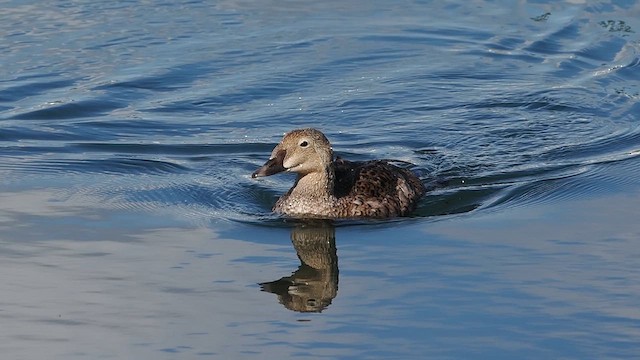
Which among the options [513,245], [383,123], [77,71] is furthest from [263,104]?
[513,245]

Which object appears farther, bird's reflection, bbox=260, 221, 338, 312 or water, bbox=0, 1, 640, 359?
bird's reflection, bbox=260, 221, 338, 312

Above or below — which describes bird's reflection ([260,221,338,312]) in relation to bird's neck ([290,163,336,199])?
below

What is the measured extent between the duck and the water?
0.24 metres

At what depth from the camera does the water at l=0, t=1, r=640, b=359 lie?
9344 mm

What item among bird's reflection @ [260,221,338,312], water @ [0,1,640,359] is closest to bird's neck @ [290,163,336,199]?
bird's reflection @ [260,221,338,312]

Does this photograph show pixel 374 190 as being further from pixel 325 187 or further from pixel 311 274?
pixel 311 274

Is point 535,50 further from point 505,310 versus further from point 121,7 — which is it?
point 505,310

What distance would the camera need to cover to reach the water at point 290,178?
9344 millimetres

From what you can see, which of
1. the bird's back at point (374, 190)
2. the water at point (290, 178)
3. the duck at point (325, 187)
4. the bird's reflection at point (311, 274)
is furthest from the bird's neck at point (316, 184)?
the water at point (290, 178)

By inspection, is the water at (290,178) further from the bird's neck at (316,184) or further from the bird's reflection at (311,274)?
the bird's neck at (316,184)

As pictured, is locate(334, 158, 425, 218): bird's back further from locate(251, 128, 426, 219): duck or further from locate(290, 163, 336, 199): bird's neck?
locate(290, 163, 336, 199): bird's neck

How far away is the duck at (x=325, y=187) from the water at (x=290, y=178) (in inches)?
9.4

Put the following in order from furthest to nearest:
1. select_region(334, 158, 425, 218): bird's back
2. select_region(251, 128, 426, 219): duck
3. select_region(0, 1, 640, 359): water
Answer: select_region(334, 158, 425, 218): bird's back → select_region(251, 128, 426, 219): duck → select_region(0, 1, 640, 359): water

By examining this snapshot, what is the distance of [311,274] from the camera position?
433 inches
